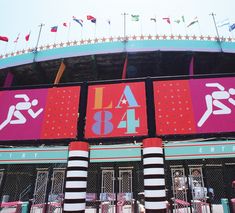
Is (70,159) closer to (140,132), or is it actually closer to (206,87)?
(140,132)

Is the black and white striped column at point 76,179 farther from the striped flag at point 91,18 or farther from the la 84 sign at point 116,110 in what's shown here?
the striped flag at point 91,18

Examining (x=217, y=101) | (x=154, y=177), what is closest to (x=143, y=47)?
(x=217, y=101)

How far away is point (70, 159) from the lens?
7219mm

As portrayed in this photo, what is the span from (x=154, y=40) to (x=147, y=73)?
14.0 ft

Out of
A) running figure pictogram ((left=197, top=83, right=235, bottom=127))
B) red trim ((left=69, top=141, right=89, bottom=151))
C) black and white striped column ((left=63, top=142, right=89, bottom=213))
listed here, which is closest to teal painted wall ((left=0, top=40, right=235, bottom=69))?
running figure pictogram ((left=197, top=83, right=235, bottom=127))

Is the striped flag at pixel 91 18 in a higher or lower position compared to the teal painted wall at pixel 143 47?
higher

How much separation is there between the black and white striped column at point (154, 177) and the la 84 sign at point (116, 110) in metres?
0.53

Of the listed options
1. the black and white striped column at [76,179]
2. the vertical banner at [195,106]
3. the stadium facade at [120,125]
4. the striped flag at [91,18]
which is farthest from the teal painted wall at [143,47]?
the black and white striped column at [76,179]

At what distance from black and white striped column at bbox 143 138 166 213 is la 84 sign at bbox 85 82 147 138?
53 cm

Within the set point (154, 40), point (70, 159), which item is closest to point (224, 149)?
point (70, 159)

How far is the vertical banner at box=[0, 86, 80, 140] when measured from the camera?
7.83m

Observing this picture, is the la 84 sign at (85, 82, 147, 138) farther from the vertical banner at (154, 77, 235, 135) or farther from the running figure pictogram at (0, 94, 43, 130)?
the running figure pictogram at (0, 94, 43, 130)

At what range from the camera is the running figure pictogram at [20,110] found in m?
8.23

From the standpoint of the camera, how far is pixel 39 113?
818 centimetres
